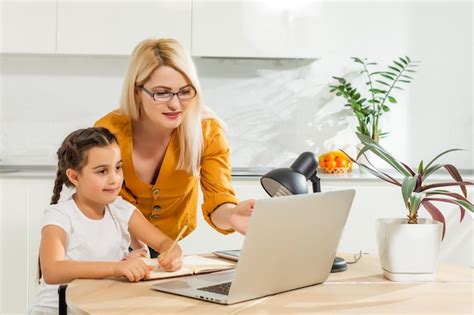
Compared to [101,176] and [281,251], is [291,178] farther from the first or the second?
[101,176]

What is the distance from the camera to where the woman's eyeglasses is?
2.38 m

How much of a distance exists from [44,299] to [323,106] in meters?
2.83

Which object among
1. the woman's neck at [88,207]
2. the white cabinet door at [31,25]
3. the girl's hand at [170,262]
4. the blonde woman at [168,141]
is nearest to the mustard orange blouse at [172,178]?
the blonde woman at [168,141]

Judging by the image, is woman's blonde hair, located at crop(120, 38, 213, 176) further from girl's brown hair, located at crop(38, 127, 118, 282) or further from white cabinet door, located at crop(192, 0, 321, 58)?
white cabinet door, located at crop(192, 0, 321, 58)

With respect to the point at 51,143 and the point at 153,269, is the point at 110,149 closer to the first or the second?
the point at 153,269

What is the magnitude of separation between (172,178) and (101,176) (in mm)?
383

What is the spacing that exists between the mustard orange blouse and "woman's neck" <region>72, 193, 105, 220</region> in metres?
0.29

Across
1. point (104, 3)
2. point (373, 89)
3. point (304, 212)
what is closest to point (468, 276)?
point (304, 212)

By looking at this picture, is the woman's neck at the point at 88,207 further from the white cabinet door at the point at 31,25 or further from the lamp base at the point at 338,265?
the white cabinet door at the point at 31,25

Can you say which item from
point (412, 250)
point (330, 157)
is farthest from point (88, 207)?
point (330, 157)

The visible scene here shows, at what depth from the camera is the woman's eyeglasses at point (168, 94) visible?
7.82 feet

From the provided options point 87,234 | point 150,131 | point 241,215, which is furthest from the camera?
point 150,131

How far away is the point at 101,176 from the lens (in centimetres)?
227

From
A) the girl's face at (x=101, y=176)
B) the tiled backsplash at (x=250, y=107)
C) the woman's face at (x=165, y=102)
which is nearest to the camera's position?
the girl's face at (x=101, y=176)
